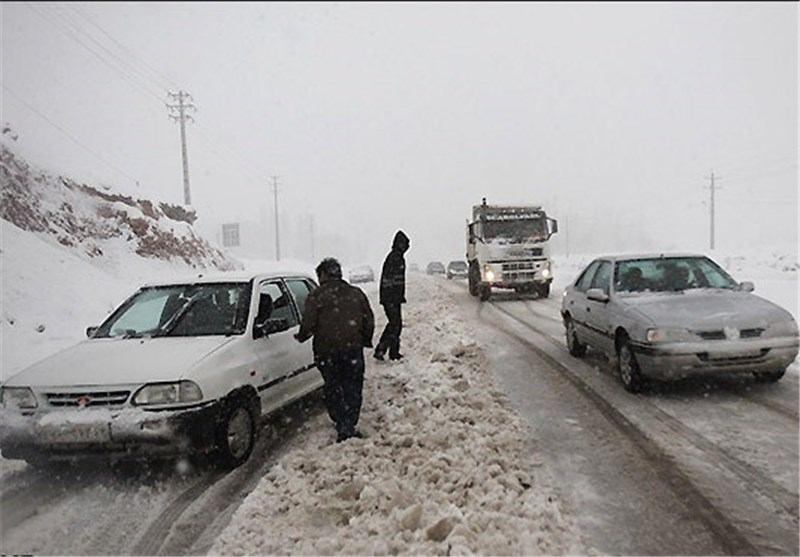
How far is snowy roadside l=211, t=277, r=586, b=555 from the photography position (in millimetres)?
3527

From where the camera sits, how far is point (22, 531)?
4004mm

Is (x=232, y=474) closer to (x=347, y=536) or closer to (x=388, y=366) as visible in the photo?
(x=347, y=536)

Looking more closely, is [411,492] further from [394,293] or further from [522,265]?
[522,265]

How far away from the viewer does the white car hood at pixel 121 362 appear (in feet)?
15.5

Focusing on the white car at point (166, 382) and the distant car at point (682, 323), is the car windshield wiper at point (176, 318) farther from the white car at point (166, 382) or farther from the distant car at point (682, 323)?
the distant car at point (682, 323)

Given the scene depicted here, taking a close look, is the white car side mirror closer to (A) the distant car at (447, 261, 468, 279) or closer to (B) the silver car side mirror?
(B) the silver car side mirror

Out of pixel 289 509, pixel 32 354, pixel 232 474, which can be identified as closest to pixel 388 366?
pixel 232 474

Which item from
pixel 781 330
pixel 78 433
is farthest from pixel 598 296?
pixel 78 433

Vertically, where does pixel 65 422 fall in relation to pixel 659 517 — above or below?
above

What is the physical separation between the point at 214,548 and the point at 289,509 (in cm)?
60

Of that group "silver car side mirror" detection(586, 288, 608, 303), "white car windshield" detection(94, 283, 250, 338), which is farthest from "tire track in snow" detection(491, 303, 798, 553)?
"white car windshield" detection(94, 283, 250, 338)

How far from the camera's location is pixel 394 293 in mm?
9320

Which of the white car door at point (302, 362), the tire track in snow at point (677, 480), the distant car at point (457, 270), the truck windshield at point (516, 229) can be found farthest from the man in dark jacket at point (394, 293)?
the distant car at point (457, 270)

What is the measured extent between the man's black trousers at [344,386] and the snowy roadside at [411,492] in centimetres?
23
